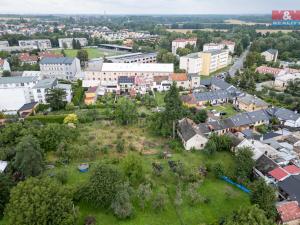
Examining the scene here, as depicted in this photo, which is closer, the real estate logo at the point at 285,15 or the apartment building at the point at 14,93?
the apartment building at the point at 14,93

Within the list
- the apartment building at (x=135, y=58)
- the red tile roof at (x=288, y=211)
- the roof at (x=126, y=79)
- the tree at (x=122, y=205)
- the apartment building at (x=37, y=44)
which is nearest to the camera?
the red tile roof at (x=288, y=211)

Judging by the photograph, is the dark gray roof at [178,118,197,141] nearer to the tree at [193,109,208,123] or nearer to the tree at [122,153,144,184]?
the tree at [193,109,208,123]

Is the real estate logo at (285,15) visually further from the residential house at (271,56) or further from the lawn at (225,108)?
the residential house at (271,56)

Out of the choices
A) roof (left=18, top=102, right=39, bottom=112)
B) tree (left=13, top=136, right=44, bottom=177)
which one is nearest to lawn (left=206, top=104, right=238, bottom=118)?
tree (left=13, top=136, right=44, bottom=177)

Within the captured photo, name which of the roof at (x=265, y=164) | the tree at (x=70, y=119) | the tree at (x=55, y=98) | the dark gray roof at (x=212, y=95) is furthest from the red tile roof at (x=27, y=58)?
the roof at (x=265, y=164)

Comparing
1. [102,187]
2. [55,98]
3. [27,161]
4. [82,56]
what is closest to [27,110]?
[55,98]

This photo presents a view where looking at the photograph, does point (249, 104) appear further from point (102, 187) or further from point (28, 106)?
point (28, 106)
